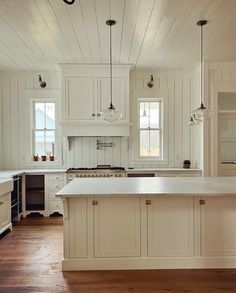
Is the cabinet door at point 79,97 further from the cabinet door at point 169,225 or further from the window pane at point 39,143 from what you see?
the cabinet door at point 169,225

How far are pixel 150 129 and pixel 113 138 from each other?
799 mm

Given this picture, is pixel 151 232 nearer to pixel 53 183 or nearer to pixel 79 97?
pixel 53 183

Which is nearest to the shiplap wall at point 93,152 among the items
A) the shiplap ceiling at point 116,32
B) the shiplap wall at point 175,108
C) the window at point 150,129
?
the shiplap wall at point 175,108

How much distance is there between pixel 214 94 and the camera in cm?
521

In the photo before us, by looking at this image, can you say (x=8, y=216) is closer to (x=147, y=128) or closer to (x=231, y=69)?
(x=147, y=128)

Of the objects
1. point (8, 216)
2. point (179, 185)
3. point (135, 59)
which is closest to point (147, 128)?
point (135, 59)

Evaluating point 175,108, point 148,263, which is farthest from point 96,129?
point 148,263

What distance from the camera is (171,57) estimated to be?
15.9 ft

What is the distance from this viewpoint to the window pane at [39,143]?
5.82 meters

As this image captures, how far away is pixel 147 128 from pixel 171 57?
5.09ft

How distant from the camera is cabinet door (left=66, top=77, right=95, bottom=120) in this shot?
17.3 ft

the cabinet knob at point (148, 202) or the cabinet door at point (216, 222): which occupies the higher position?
the cabinet knob at point (148, 202)

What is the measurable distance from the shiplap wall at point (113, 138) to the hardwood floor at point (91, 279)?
2509 mm

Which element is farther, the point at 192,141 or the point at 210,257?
the point at 192,141
